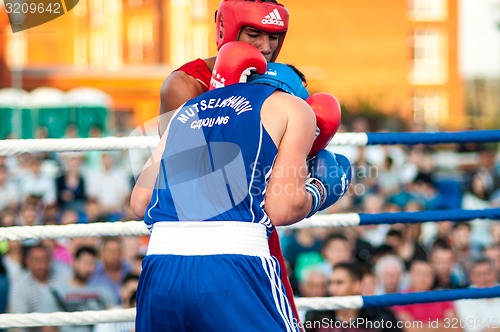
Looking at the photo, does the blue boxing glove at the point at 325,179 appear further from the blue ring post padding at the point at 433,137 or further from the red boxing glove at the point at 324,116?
the blue ring post padding at the point at 433,137

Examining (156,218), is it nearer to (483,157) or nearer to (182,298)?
(182,298)

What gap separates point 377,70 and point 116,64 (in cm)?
1202

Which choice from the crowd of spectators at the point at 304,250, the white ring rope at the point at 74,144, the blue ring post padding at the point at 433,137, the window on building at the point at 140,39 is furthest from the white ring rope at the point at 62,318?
the window on building at the point at 140,39

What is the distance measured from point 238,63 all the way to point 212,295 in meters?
0.71

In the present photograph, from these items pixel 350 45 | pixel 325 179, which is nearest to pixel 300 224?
pixel 325 179

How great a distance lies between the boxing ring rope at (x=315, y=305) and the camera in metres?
3.29

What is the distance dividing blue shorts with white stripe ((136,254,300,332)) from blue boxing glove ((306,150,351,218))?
0.26m

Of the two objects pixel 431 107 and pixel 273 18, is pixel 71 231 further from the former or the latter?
pixel 431 107

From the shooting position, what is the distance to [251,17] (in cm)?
290

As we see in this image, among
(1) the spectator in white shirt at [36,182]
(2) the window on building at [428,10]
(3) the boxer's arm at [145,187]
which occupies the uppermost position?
(2) the window on building at [428,10]

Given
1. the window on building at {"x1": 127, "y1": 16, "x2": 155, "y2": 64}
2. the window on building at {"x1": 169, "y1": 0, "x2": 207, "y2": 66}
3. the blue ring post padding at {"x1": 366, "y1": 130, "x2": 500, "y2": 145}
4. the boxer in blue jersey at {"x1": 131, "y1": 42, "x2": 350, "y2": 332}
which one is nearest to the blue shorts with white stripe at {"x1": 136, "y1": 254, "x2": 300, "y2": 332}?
the boxer in blue jersey at {"x1": 131, "y1": 42, "x2": 350, "y2": 332}

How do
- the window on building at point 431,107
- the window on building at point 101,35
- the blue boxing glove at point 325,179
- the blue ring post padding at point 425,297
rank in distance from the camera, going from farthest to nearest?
the window on building at point 431,107 < the window on building at point 101,35 < the blue ring post padding at point 425,297 < the blue boxing glove at point 325,179

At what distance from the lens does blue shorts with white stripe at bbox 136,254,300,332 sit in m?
2.44

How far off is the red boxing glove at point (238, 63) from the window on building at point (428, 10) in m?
39.1
